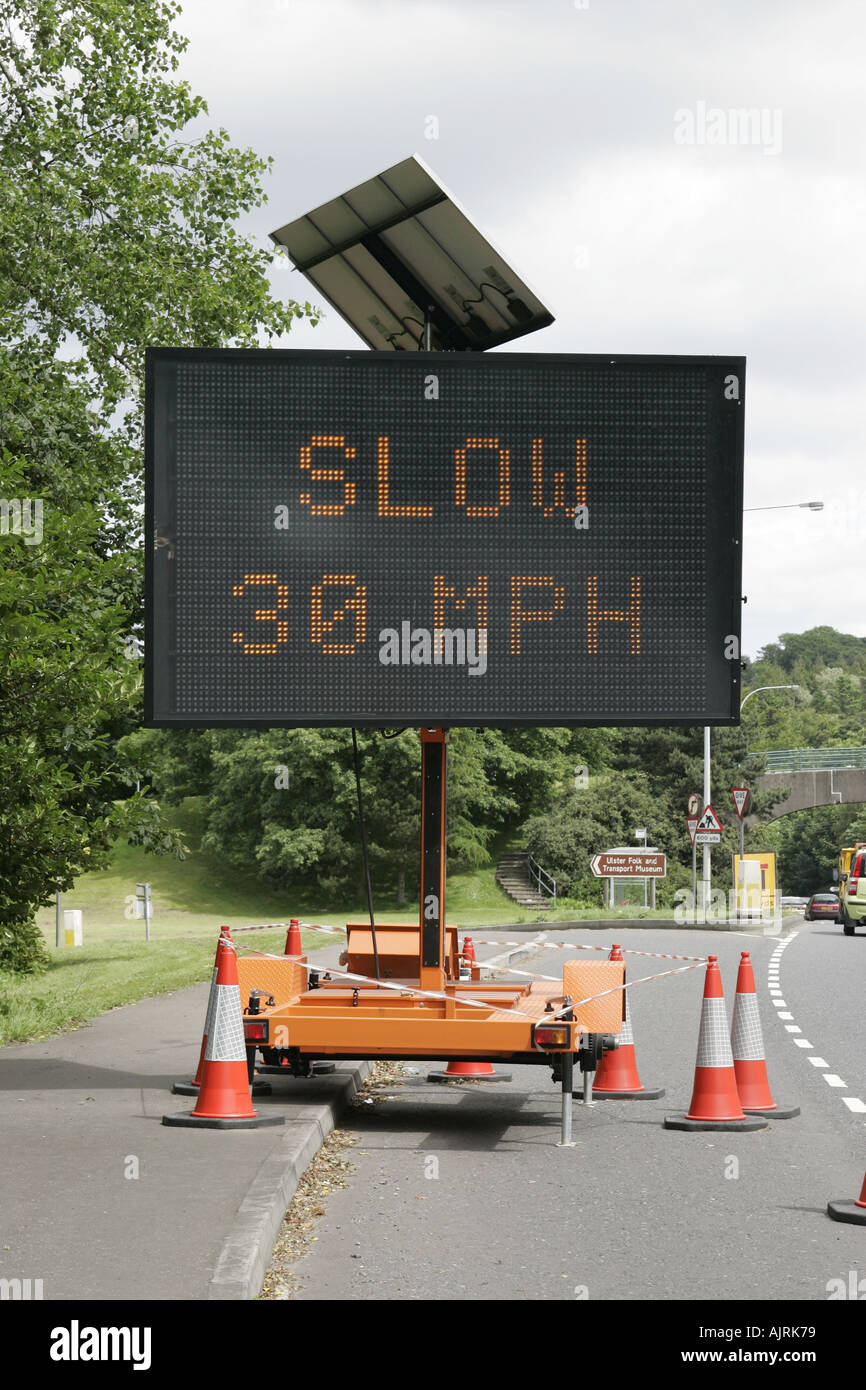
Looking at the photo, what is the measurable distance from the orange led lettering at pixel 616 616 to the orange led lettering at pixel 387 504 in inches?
40.7

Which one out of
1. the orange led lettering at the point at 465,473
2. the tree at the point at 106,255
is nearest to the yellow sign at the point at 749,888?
the tree at the point at 106,255

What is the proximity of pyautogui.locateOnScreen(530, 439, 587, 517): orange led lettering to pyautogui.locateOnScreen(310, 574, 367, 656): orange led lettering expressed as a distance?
3.75 feet

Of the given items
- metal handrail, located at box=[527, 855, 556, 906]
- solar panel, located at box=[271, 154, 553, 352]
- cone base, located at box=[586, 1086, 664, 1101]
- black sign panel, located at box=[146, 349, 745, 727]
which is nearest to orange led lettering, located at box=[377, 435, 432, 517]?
black sign panel, located at box=[146, 349, 745, 727]

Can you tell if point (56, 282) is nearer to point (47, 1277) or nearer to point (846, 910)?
point (47, 1277)

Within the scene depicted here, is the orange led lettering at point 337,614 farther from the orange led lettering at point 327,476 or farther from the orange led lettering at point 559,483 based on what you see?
the orange led lettering at point 559,483

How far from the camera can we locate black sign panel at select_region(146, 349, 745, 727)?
31.1 feet

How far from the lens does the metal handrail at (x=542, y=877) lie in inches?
2505

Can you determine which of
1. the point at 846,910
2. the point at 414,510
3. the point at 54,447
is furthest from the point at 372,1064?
the point at 846,910

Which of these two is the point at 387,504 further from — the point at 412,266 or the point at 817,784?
the point at 817,784

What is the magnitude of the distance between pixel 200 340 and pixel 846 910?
2723 cm

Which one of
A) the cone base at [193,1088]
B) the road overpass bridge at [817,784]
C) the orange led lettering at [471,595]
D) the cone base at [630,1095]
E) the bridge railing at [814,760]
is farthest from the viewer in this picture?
the bridge railing at [814,760]

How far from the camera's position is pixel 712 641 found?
377 inches

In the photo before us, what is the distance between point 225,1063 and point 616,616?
10.9ft
